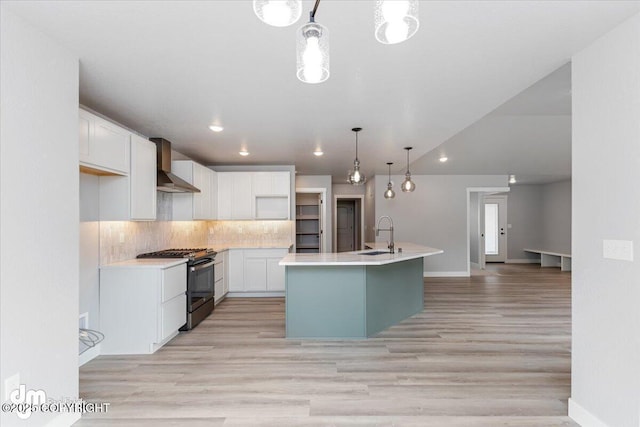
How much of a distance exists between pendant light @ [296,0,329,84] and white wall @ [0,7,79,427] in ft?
5.46

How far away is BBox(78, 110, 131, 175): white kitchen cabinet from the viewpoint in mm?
2652

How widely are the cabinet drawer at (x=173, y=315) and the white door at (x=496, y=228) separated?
29.1ft

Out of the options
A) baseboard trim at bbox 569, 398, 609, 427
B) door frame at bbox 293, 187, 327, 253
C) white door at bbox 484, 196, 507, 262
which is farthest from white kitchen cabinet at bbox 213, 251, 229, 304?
white door at bbox 484, 196, 507, 262

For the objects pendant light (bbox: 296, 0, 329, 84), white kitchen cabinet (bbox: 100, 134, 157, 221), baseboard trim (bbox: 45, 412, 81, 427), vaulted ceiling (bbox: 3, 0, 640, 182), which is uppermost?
vaulted ceiling (bbox: 3, 0, 640, 182)

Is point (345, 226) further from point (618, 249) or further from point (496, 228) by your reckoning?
point (618, 249)

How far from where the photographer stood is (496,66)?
7.57ft

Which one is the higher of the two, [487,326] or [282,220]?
[282,220]

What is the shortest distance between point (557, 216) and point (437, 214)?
13.5ft

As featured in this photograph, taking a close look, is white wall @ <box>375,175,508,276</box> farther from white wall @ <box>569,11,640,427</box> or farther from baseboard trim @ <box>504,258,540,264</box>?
white wall @ <box>569,11,640,427</box>

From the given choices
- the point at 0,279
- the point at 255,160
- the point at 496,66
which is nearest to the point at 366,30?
the point at 496,66

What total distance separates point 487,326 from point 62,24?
474 cm

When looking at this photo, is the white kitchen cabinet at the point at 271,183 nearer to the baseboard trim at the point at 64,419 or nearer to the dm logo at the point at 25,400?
the baseboard trim at the point at 64,419

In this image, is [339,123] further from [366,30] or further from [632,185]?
[632,185]

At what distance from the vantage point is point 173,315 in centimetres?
359
